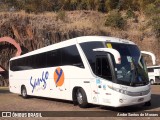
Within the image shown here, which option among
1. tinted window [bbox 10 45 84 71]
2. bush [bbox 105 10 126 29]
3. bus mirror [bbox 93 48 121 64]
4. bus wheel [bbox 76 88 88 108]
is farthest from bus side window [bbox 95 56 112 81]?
bush [bbox 105 10 126 29]

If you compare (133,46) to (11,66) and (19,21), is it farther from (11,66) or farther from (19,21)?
(19,21)

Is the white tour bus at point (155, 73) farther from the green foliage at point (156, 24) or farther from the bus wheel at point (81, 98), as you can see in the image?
the bus wheel at point (81, 98)

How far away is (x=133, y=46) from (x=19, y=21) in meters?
26.7

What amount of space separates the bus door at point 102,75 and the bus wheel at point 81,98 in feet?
3.21

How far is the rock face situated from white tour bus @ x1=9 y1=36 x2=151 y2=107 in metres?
19.1

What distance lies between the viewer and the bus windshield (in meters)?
12.5

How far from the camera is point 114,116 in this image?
11680 millimetres

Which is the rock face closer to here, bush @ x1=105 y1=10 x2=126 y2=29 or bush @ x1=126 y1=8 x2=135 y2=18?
bush @ x1=105 y1=10 x2=126 y2=29

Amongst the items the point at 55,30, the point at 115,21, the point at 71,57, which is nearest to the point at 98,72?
the point at 71,57

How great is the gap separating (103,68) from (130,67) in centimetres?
106

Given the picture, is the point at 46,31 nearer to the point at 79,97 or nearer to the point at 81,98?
the point at 79,97

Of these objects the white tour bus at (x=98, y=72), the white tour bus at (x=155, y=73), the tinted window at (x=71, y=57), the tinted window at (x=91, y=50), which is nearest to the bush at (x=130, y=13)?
the white tour bus at (x=155, y=73)

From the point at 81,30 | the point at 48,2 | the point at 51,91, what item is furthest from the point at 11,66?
the point at 48,2

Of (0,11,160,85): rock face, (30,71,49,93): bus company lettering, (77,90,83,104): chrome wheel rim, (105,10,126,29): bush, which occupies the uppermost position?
(105,10,126,29): bush
